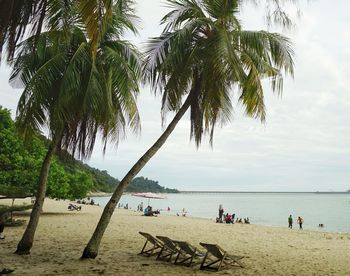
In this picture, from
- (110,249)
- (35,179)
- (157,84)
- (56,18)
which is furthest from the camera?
(35,179)

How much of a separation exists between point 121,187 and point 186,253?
2351mm

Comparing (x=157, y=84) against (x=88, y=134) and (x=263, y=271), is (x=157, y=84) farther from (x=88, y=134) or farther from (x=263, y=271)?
(x=263, y=271)

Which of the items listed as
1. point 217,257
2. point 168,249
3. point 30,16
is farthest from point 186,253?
point 30,16

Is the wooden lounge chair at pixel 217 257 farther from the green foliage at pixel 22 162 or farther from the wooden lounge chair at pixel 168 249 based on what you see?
the green foliage at pixel 22 162

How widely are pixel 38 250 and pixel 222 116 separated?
6591mm

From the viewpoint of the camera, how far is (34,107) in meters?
8.30

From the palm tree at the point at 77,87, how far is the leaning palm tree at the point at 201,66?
0.98 metres

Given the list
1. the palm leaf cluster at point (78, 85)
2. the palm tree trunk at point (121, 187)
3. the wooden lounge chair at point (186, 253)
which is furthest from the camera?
the palm tree trunk at point (121, 187)

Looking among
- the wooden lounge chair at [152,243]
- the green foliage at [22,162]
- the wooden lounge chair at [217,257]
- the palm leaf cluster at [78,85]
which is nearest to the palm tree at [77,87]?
the palm leaf cluster at [78,85]

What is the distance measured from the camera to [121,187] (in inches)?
373

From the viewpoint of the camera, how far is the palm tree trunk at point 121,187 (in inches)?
366

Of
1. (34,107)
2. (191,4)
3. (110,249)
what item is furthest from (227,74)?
(110,249)

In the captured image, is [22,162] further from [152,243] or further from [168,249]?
[168,249]

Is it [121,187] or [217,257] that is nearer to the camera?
[217,257]
